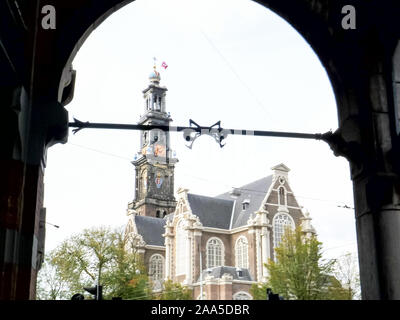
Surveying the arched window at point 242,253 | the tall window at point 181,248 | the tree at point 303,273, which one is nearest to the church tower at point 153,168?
the tall window at point 181,248

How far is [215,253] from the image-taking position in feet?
168

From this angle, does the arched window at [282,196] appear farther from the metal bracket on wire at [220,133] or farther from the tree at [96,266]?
the metal bracket on wire at [220,133]

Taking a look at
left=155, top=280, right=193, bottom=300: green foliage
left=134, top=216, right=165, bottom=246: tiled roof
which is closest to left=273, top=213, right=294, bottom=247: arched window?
left=155, top=280, right=193, bottom=300: green foliage

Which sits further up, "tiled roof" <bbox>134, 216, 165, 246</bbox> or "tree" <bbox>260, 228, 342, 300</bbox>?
"tiled roof" <bbox>134, 216, 165, 246</bbox>

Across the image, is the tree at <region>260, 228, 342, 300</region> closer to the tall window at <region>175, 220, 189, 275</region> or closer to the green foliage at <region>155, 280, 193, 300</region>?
the green foliage at <region>155, 280, 193, 300</region>

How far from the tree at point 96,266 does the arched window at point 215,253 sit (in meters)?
16.2

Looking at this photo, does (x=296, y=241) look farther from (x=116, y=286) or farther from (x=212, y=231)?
(x=212, y=231)

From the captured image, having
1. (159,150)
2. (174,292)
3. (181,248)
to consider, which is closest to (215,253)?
(181,248)

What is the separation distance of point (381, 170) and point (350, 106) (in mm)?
692

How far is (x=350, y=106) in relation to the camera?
4789 millimetres

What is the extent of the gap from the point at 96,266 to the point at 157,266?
24.8 meters

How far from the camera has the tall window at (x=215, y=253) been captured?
51031 millimetres

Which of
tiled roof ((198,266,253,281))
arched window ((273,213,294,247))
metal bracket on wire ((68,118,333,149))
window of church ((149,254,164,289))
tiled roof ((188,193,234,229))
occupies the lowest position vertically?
metal bracket on wire ((68,118,333,149))

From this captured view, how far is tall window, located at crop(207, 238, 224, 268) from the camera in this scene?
51.0 meters
